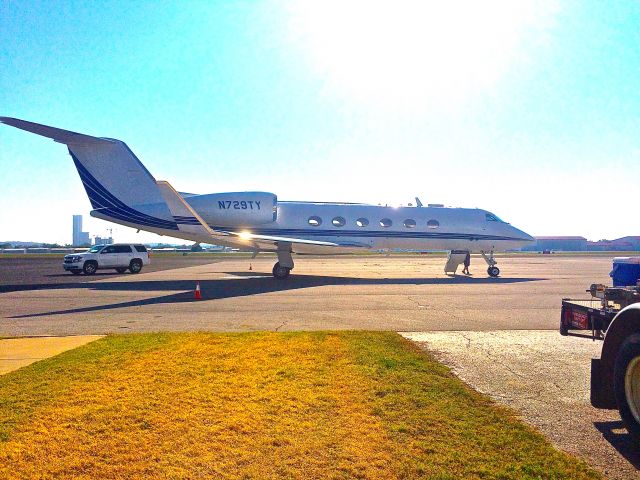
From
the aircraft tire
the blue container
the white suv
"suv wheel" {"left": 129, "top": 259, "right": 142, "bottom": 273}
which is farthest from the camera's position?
"suv wheel" {"left": 129, "top": 259, "right": 142, "bottom": 273}

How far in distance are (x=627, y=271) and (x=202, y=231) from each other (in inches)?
663

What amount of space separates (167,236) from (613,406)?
21216 mm

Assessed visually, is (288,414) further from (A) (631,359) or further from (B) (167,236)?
(B) (167,236)

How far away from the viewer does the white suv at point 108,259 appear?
94.6ft

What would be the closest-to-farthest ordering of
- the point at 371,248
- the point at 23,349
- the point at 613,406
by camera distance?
the point at 613,406 < the point at 23,349 < the point at 371,248

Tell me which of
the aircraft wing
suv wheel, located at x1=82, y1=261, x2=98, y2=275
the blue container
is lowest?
suv wheel, located at x1=82, y1=261, x2=98, y2=275

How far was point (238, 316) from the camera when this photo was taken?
1176cm

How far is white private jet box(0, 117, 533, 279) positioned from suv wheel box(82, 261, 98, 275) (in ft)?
26.4

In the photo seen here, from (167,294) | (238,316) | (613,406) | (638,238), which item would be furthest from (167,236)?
(638,238)

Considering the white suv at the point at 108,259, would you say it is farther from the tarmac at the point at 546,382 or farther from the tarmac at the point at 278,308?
the tarmac at the point at 546,382

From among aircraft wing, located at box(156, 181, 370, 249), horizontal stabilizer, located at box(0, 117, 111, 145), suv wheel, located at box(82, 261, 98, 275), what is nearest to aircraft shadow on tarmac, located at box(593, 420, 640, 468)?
aircraft wing, located at box(156, 181, 370, 249)

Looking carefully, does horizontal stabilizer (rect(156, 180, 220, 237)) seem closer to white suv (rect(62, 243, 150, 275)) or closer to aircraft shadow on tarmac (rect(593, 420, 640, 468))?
white suv (rect(62, 243, 150, 275))

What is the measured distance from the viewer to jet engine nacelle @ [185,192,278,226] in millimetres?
23812

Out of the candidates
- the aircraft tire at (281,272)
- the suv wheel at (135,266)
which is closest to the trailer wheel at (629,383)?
the aircraft tire at (281,272)
